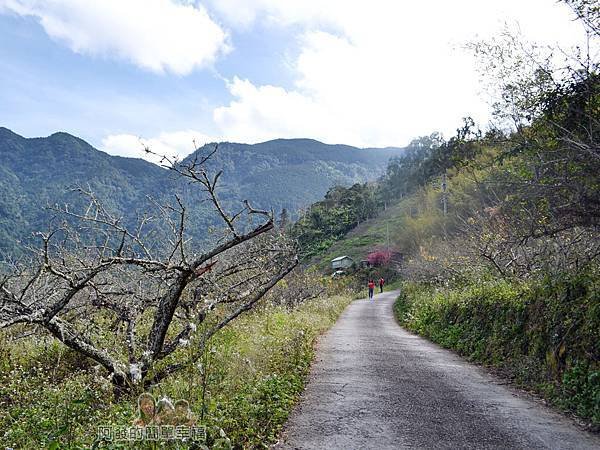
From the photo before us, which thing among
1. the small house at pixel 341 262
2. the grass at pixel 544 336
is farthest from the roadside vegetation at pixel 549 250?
the small house at pixel 341 262

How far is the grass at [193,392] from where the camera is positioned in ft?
15.7

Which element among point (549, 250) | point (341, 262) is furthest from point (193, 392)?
point (341, 262)

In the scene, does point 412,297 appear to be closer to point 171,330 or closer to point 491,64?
point 171,330

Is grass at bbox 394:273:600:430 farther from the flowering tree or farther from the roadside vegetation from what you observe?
the flowering tree

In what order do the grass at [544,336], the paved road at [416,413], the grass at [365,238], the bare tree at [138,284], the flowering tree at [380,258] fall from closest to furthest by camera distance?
1. the paved road at [416,413]
2. the grass at [544,336]
3. the bare tree at [138,284]
4. the flowering tree at [380,258]
5. the grass at [365,238]

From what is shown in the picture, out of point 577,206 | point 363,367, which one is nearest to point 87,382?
point 363,367

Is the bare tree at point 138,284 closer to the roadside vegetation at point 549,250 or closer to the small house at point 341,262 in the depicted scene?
the roadside vegetation at point 549,250

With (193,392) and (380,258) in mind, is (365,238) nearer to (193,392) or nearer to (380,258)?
(380,258)

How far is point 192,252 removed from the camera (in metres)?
9.94

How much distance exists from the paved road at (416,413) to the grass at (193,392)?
0.39 meters

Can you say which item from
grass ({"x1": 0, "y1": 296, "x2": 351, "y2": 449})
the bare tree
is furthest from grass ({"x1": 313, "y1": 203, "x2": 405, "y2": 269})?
the bare tree

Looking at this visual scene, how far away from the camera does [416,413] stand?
6238mm

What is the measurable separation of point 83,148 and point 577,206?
639ft

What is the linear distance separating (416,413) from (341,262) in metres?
64.8
